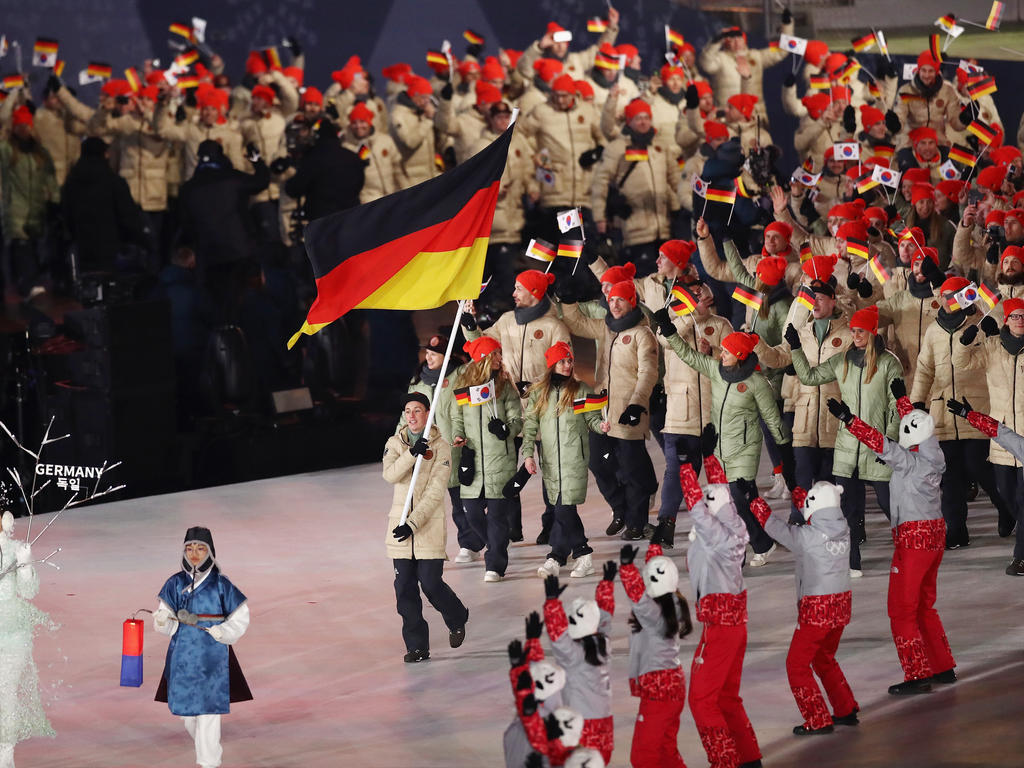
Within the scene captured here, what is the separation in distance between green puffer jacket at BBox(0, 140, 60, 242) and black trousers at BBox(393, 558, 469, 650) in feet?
35.6

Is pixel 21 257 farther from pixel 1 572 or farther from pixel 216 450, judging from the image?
pixel 1 572

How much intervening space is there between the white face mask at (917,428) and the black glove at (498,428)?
127 inches

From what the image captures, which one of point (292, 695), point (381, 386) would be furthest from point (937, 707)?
point (381, 386)

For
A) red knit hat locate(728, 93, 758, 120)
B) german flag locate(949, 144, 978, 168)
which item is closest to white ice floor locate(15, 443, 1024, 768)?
german flag locate(949, 144, 978, 168)

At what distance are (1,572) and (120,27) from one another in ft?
47.1

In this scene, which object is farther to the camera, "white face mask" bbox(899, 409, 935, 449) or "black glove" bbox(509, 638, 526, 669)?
"white face mask" bbox(899, 409, 935, 449)

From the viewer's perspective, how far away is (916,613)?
996cm

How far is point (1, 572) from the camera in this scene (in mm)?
9016

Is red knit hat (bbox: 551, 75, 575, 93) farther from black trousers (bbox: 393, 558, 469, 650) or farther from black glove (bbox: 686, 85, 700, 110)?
black trousers (bbox: 393, 558, 469, 650)

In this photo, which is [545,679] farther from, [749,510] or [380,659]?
[749,510]

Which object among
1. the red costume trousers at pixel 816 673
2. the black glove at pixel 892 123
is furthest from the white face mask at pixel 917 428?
the black glove at pixel 892 123

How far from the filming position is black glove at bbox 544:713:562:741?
7.28 m

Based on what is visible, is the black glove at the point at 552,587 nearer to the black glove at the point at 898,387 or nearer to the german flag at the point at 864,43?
the black glove at the point at 898,387

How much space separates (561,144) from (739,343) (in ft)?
31.1
